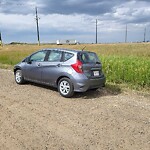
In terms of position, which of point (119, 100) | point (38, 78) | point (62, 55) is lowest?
point (119, 100)

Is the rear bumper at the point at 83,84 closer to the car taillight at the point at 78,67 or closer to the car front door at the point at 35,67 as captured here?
the car taillight at the point at 78,67

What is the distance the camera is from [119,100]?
288 inches

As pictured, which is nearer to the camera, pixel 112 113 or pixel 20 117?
pixel 20 117

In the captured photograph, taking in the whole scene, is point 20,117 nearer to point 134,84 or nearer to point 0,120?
point 0,120

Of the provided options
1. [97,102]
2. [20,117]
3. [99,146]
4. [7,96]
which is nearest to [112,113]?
[97,102]

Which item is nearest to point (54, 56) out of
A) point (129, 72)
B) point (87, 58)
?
point (87, 58)

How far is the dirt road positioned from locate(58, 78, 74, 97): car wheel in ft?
0.66

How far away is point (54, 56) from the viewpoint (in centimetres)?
799

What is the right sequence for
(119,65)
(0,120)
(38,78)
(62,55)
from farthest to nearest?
(119,65) < (38,78) < (62,55) < (0,120)

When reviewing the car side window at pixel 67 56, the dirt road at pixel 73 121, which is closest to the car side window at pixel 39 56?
the car side window at pixel 67 56

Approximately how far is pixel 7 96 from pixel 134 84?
5.29 metres

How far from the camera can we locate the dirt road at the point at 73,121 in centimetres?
416

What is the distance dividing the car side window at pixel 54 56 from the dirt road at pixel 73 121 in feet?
4.00

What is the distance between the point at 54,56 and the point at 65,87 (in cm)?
128
